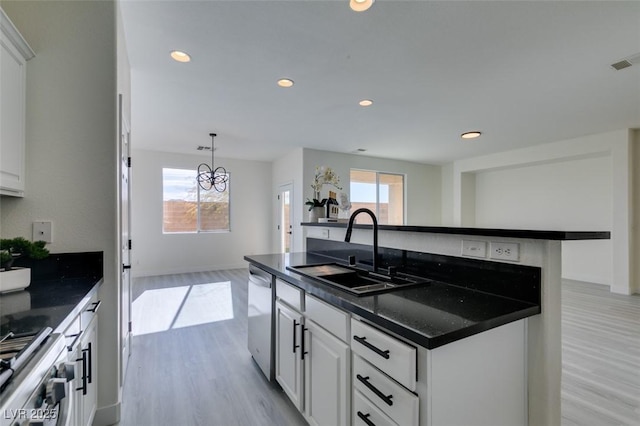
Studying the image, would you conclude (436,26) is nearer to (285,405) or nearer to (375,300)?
(375,300)

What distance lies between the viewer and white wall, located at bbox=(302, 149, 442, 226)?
5.95 m

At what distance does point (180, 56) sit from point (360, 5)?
1.56m

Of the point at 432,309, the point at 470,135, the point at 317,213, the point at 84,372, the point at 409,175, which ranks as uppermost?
the point at 470,135

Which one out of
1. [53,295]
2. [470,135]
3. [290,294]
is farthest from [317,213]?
[470,135]

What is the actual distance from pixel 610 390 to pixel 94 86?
3969 mm

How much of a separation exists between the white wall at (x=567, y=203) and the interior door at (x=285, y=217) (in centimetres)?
480

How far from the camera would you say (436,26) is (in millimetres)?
2115

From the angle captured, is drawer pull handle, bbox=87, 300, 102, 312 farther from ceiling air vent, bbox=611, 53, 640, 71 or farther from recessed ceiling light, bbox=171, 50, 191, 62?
ceiling air vent, bbox=611, 53, 640, 71

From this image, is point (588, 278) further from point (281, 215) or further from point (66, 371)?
point (66, 371)

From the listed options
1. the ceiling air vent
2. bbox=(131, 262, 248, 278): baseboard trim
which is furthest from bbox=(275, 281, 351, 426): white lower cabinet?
bbox=(131, 262, 248, 278): baseboard trim

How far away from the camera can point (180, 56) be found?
2.48m

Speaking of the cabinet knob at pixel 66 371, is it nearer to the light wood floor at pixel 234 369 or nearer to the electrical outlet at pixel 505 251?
the light wood floor at pixel 234 369

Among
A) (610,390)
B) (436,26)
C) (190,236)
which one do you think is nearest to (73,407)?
(436,26)

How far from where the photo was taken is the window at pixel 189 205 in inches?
244
